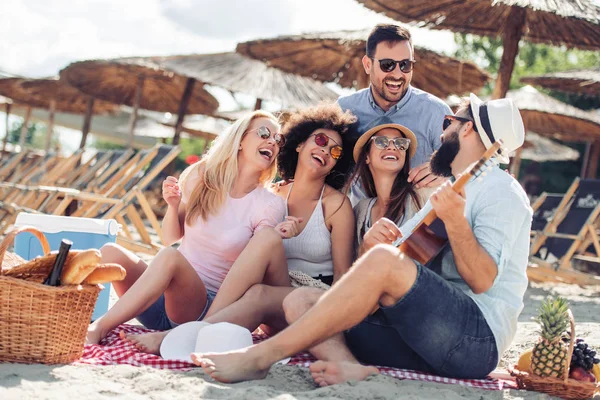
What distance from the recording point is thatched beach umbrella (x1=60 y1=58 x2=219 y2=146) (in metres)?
11.9

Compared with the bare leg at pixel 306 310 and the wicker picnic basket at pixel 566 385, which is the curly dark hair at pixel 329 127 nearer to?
the bare leg at pixel 306 310

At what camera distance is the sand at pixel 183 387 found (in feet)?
7.65

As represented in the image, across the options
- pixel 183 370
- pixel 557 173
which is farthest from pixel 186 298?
pixel 557 173

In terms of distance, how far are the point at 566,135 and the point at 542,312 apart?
37.8 feet

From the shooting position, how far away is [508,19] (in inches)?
282

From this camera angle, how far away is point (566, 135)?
1359 cm

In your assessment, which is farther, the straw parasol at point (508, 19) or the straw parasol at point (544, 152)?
the straw parasol at point (544, 152)

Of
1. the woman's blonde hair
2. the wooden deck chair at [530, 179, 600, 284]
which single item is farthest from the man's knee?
the wooden deck chair at [530, 179, 600, 284]

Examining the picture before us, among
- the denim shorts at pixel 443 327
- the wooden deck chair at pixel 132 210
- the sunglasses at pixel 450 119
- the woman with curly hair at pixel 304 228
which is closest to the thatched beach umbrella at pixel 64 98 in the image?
the wooden deck chair at pixel 132 210

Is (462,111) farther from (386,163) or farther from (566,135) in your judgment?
(566,135)

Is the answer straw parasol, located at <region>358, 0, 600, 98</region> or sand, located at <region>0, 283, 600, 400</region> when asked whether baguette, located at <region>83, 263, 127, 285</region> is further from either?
straw parasol, located at <region>358, 0, 600, 98</region>

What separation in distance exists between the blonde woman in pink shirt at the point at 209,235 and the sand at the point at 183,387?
57 cm

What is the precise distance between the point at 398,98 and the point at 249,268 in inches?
67.2

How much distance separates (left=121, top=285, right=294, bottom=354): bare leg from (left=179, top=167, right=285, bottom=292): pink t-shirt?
38 cm
